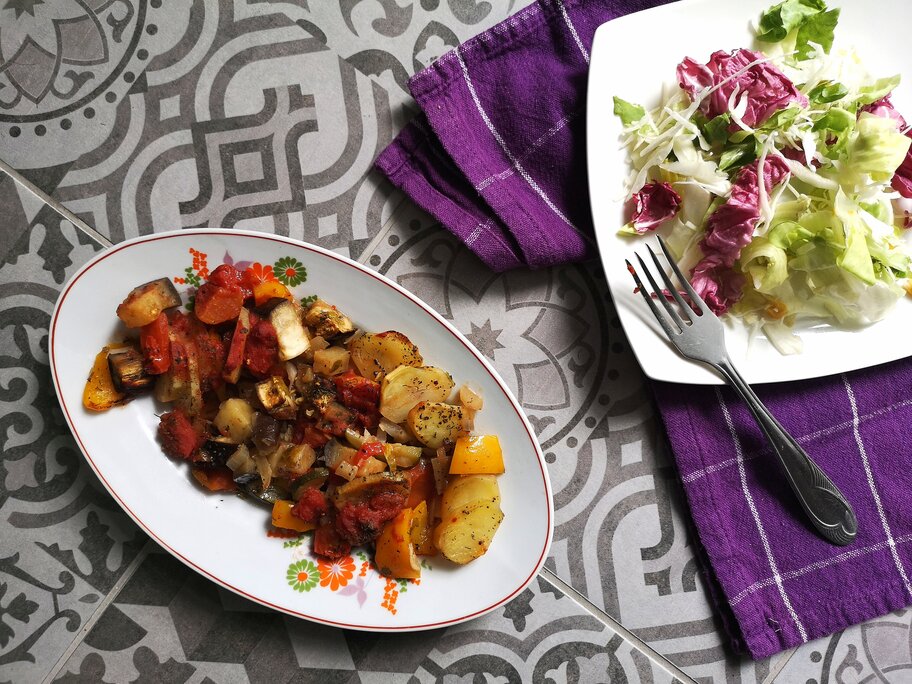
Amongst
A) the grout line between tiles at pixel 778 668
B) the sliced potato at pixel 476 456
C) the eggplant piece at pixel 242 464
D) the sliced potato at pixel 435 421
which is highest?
the eggplant piece at pixel 242 464

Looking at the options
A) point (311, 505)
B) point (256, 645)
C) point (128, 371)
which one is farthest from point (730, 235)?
point (256, 645)

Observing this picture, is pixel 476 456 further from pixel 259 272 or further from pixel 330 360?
pixel 259 272

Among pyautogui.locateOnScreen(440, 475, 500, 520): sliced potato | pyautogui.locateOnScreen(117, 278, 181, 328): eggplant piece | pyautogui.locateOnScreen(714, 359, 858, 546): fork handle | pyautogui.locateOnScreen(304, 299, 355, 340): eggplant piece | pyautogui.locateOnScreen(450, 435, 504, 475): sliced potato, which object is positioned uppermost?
pyautogui.locateOnScreen(117, 278, 181, 328): eggplant piece

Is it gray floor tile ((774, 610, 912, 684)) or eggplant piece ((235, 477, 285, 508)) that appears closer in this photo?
eggplant piece ((235, 477, 285, 508))

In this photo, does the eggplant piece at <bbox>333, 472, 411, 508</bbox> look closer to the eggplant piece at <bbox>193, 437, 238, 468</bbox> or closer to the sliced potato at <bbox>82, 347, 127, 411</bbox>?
the eggplant piece at <bbox>193, 437, 238, 468</bbox>

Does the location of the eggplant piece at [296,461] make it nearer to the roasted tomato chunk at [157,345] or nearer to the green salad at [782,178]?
the roasted tomato chunk at [157,345]

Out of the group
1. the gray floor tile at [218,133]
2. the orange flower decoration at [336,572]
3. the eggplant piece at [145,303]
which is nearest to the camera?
the eggplant piece at [145,303]

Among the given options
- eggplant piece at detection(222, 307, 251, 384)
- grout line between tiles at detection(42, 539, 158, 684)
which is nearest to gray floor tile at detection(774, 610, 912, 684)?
eggplant piece at detection(222, 307, 251, 384)

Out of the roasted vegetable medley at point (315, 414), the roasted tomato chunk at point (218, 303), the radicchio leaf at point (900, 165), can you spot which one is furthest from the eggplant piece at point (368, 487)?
the radicchio leaf at point (900, 165)
